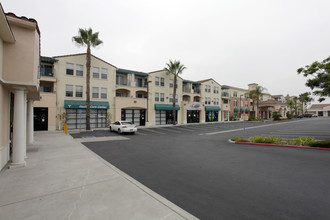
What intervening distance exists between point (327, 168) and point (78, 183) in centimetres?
965

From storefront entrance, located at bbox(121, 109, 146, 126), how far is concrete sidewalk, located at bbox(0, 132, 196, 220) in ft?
66.3

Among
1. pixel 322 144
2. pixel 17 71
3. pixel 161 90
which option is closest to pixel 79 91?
pixel 161 90

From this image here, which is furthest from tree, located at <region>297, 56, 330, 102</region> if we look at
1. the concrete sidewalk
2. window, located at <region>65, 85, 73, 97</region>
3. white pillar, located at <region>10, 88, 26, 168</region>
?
window, located at <region>65, 85, 73, 97</region>

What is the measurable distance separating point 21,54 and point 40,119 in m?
17.6

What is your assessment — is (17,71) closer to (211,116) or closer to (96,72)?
(96,72)

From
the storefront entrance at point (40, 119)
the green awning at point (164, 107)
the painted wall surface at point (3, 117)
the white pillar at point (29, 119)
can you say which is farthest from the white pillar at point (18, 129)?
the green awning at point (164, 107)

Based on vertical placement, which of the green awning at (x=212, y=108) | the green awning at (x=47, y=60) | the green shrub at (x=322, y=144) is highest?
the green awning at (x=47, y=60)

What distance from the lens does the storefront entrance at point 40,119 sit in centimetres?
1972

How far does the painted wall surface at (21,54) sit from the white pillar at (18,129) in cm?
67

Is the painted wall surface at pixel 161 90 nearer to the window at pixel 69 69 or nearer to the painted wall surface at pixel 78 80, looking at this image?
the painted wall surface at pixel 78 80

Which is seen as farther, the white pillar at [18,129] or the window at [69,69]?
the window at [69,69]

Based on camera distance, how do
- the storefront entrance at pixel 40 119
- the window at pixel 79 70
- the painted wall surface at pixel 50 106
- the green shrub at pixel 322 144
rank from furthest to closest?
1. the window at pixel 79 70
2. the painted wall surface at pixel 50 106
3. the storefront entrance at pixel 40 119
4. the green shrub at pixel 322 144

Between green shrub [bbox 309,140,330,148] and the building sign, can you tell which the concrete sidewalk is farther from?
the building sign

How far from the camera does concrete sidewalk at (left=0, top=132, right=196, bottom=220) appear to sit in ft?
11.1
